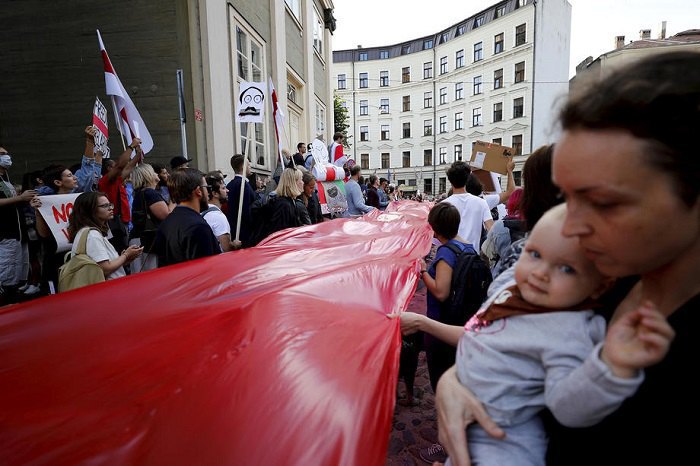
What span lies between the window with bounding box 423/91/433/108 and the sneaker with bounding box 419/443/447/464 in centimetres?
4144

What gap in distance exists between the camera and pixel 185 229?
9.84 ft

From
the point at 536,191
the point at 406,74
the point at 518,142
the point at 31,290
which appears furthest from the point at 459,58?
the point at 536,191

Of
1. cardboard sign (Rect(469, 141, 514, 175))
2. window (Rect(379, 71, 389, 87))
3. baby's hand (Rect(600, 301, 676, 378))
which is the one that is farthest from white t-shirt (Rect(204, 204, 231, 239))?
window (Rect(379, 71, 389, 87))

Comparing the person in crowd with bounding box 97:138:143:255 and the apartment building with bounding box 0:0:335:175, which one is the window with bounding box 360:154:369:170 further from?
the person in crowd with bounding box 97:138:143:255

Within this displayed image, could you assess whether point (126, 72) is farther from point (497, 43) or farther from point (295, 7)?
point (497, 43)

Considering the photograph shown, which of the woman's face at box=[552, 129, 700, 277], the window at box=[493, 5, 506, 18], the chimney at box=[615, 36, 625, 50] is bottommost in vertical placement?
the woman's face at box=[552, 129, 700, 277]

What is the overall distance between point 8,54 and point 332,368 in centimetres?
1033

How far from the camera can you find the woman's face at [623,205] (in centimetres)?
57

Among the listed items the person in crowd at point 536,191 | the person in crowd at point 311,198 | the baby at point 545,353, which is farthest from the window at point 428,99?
the baby at point 545,353

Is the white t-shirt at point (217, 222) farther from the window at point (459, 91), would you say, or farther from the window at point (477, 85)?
the window at point (459, 91)

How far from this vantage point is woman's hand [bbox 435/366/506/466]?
2.86 ft

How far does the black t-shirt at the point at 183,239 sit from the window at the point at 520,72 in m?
34.5

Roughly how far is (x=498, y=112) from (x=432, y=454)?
117 feet

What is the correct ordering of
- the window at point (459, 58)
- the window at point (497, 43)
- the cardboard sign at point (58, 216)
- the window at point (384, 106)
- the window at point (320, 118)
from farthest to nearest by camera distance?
the window at point (384, 106)
the window at point (459, 58)
the window at point (497, 43)
the window at point (320, 118)
the cardboard sign at point (58, 216)
